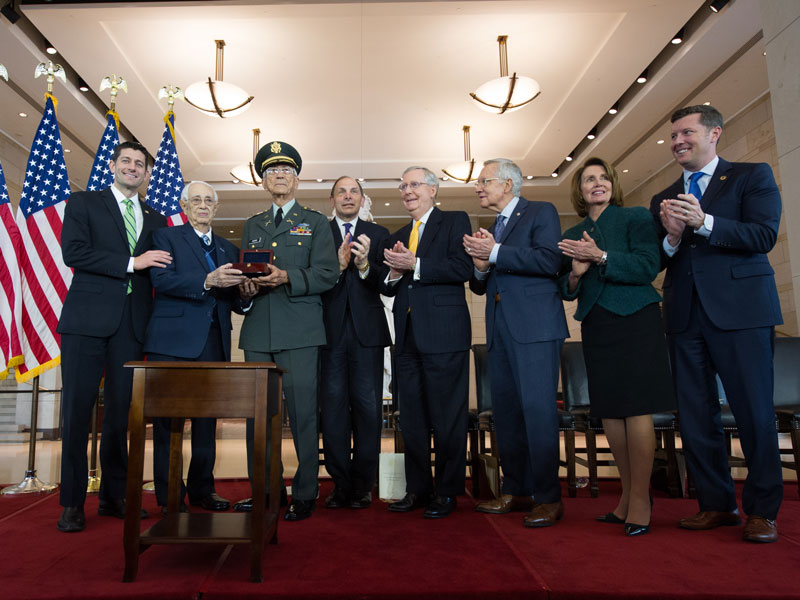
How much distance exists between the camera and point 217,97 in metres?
6.76

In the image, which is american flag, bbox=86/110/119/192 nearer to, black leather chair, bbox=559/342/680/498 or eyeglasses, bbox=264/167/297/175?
eyeglasses, bbox=264/167/297/175

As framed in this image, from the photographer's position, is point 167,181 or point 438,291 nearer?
point 438,291

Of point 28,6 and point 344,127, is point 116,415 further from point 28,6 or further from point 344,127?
point 344,127

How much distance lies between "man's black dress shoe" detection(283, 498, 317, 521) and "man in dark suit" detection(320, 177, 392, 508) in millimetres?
283

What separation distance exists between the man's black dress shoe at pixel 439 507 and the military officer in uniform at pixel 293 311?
54 centimetres

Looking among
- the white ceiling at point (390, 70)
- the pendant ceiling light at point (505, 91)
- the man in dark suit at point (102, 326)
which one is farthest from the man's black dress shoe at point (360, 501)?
the pendant ceiling light at point (505, 91)

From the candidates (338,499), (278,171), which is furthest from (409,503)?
(278,171)

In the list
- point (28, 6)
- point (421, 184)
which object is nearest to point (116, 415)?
point (421, 184)

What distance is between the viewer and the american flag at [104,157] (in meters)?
4.65

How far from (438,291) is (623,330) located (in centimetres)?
87

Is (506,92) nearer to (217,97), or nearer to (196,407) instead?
(217,97)

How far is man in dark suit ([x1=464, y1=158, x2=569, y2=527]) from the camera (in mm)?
2580

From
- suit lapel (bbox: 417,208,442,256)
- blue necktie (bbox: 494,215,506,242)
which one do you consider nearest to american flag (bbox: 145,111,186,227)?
suit lapel (bbox: 417,208,442,256)

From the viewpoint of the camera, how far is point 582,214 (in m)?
2.83
